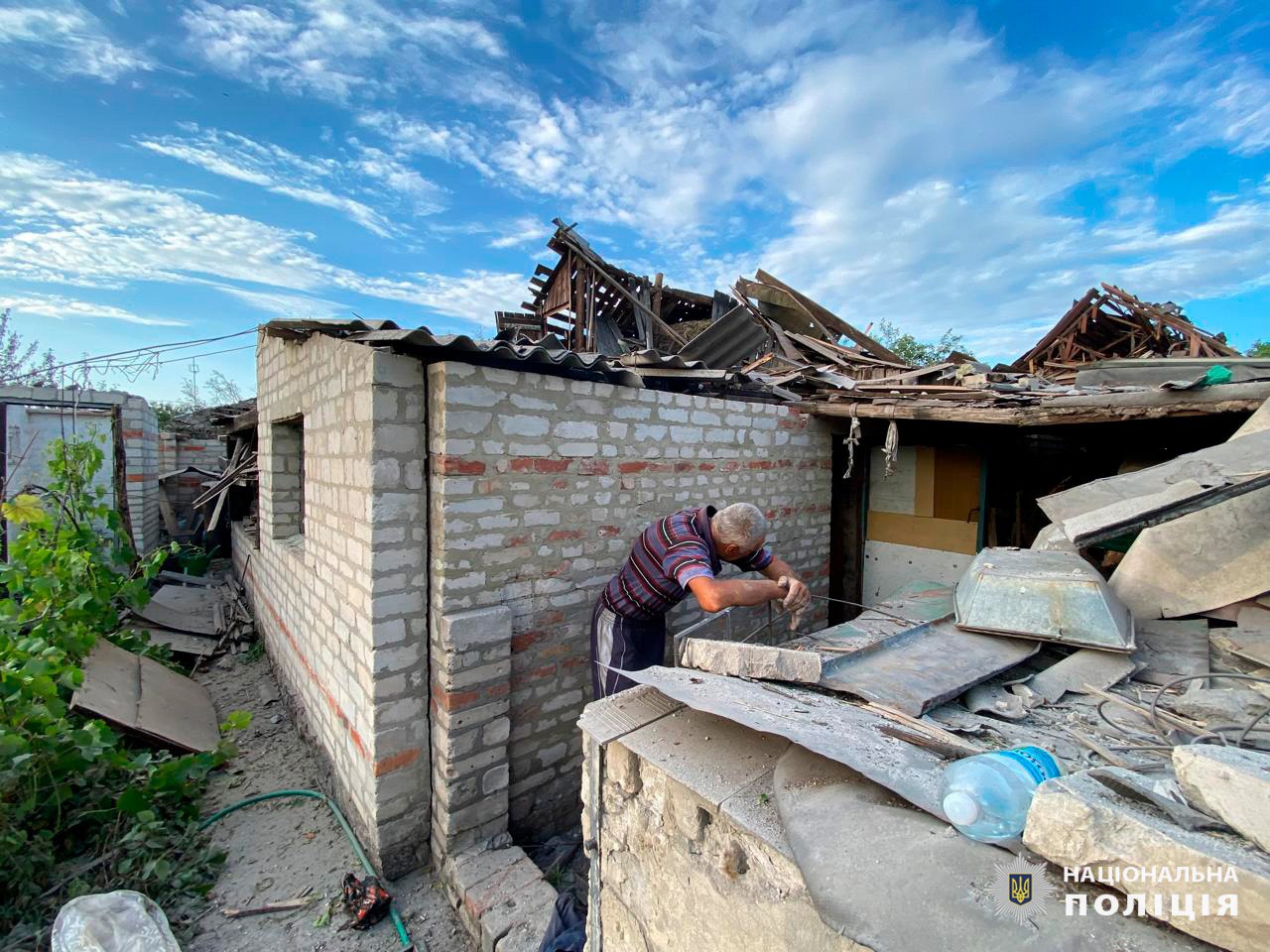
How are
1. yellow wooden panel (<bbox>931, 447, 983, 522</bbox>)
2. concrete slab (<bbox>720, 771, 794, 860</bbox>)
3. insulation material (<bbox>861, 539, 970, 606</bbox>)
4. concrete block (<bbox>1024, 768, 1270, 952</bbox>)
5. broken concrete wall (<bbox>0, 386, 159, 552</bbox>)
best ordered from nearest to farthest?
concrete block (<bbox>1024, 768, 1270, 952</bbox>) < concrete slab (<bbox>720, 771, 794, 860</bbox>) < yellow wooden panel (<bbox>931, 447, 983, 522</bbox>) < insulation material (<bbox>861, 539, 970, 606</bbox>) < broken concrete wall (<bbox>0, 386, 159, 552</bbox>)

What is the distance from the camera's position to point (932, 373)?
626cm

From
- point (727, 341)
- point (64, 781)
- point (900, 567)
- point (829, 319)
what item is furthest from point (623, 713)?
point (829, 319)

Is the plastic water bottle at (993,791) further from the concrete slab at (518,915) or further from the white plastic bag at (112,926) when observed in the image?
the white plastic bag at (112,926)

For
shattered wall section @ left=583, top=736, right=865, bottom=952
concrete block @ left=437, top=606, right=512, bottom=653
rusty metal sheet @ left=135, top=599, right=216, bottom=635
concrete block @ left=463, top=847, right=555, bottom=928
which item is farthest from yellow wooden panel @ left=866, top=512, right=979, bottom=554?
rusty metal sheet @ left=135, top=599, right=216, bottom=635

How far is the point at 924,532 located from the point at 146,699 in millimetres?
7743

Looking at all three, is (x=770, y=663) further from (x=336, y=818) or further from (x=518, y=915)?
(x=336, y=818)

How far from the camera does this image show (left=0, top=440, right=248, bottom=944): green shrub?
115 inches

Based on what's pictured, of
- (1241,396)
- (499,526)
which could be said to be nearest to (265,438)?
(499,526)

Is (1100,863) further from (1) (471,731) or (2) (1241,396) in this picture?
(2) (1241,396)

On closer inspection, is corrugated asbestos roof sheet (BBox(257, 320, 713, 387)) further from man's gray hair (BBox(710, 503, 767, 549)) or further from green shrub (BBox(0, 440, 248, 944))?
green shrub (BBox(0, 440, 248, 944))

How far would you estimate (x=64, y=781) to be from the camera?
332 centimetres

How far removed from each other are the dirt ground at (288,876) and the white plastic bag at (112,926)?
289 mm

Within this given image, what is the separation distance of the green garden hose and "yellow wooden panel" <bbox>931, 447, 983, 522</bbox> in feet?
19.7

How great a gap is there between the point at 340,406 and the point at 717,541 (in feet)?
8.68
